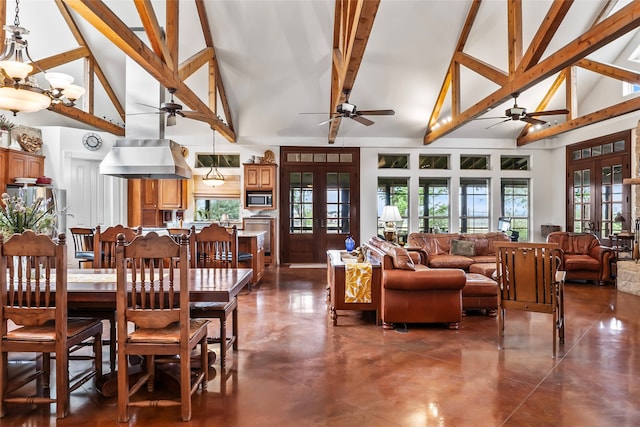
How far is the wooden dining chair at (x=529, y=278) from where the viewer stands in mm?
3422

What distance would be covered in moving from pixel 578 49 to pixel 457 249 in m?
3.67

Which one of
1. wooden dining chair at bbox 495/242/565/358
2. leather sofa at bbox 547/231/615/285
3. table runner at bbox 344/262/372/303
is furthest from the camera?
leather sofa at bbox 547/231/615/285

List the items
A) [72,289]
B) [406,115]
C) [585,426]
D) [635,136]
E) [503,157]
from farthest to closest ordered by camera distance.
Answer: [503,157], [406,115], [635,136], [72,289], [585,426]

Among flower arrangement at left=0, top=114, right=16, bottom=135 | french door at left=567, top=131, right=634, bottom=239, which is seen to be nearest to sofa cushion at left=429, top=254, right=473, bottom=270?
french door at left=567, top=131, right=634, bottom=239

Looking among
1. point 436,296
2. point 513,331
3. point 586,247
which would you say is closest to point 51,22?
point 436,296

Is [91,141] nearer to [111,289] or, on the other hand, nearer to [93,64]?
[93,64]

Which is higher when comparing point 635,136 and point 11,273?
point 635,136

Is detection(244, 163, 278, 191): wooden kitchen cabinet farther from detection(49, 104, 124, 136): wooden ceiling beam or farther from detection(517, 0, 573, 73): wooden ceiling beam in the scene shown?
detection(517, 0, 573, 73): wooden ceiling beam

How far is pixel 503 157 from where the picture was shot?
30.8 feet

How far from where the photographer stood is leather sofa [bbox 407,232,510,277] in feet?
20.8

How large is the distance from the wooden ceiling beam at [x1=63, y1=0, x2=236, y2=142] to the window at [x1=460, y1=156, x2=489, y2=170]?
263 inches

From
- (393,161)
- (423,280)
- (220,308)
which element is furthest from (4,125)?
(393,161)

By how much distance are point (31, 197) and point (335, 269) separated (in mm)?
6065

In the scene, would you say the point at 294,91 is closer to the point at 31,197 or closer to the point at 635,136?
the point at 31,197
